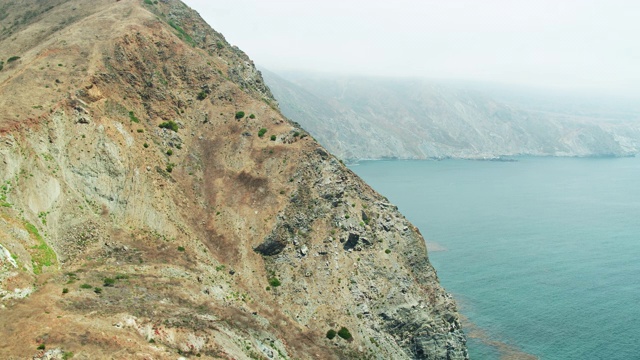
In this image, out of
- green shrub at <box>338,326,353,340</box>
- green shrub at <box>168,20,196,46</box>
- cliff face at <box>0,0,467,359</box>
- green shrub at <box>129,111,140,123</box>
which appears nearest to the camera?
cliff face at <box>0,0,467,359</box>

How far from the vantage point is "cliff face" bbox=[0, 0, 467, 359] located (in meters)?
44.6

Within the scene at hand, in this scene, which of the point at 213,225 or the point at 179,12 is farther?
the point at 179,12

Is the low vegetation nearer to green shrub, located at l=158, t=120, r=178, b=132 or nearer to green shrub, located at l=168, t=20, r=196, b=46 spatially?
green shrub, located at l=158, t=120, r=178, b=132

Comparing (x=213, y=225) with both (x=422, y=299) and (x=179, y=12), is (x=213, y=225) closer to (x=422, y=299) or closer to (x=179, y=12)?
(x=422, y=299)

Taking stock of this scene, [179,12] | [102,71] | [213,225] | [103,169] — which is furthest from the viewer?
[179,12]

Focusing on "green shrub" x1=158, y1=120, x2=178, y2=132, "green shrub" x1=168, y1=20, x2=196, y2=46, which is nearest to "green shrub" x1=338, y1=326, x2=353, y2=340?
"green shrub" x1=158, y1=120, x2=178, y2=132

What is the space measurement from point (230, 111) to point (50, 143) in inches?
1396

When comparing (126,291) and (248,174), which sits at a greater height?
(248,174)

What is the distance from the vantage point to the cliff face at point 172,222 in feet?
146

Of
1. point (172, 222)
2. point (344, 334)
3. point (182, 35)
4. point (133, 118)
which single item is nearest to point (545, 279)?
point (344, 334)

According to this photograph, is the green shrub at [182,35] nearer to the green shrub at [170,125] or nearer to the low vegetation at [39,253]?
the green shrub at [170,125]

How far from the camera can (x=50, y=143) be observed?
2431 inches

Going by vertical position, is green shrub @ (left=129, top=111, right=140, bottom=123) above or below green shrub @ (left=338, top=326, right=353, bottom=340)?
above

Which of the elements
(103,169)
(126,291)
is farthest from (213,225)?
(126,291)
